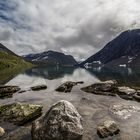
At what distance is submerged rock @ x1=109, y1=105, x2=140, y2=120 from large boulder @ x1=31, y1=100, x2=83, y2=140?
33.6ft

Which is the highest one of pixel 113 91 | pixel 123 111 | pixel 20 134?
pixel 113 91

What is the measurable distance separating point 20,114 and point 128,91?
101 feet

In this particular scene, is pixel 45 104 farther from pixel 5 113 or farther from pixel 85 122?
pixel 85 122

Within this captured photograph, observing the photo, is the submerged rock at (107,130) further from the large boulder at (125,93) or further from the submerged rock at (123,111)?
the large boulder at (125,93)

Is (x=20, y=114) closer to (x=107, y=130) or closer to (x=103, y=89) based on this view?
(x=107, y=130)

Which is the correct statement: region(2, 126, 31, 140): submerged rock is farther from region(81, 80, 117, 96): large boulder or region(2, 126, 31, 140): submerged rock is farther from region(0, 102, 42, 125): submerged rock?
region(81, 80, 117, 96): large boulder

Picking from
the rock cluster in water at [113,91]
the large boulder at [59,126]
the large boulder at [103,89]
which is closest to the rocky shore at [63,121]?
the large boulder at [59,126]

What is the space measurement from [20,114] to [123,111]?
16.6m

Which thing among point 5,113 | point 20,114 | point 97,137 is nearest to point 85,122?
point 97,137

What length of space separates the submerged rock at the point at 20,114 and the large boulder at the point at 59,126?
5.86 m

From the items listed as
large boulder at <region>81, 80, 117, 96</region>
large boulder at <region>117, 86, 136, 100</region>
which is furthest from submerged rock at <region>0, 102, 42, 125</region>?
large boulder at <region>117, 86, 136, 100</region>

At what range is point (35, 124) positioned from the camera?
2662 centimetres

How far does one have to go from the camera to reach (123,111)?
3675 centimetres

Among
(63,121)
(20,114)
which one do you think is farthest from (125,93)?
(63,121)
